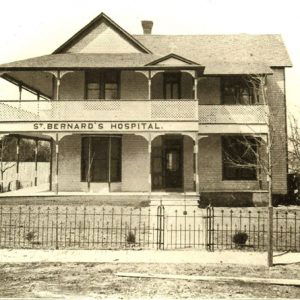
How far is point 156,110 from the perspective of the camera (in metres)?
20.6

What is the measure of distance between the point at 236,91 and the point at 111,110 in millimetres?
6758

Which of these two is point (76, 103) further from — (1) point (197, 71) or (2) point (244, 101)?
(2) point (244, 101)

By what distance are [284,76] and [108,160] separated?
1038 cm

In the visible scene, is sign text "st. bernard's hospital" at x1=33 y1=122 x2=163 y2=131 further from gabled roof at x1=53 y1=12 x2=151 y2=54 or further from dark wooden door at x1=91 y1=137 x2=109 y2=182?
gabled roof at x1=53 y1=12 x2=151 y2=54

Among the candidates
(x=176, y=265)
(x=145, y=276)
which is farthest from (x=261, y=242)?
(x=145, y=276)

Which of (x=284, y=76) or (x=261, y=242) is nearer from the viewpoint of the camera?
(x=261, y=242)

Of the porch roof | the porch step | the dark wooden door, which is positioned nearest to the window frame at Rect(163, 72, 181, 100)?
the porch roof

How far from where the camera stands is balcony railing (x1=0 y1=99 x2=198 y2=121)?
2047 centimetres

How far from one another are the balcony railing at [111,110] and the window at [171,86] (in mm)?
2416

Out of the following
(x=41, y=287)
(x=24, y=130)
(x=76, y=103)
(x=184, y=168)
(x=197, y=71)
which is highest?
(x=197, y=71)

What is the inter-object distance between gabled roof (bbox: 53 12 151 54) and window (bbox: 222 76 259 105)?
→ 453 centimetres

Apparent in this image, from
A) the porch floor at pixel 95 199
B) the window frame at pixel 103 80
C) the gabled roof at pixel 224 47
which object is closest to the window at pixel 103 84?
the window frame at pixel 103 80

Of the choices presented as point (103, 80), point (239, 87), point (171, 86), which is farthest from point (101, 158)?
point (239, 87)

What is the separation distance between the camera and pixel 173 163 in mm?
22828
